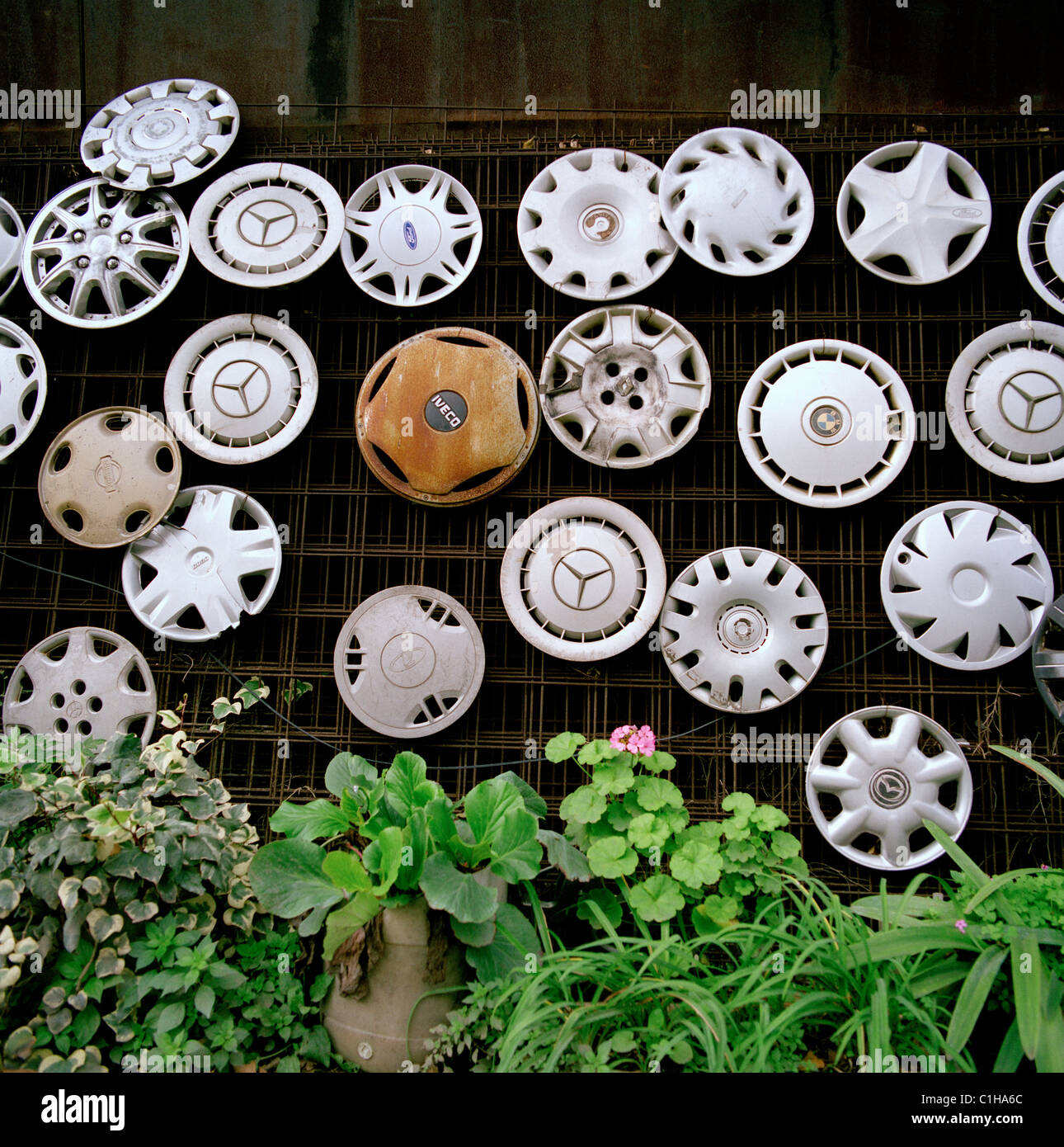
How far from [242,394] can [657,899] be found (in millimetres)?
2817

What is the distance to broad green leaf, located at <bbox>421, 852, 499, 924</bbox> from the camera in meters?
2.29

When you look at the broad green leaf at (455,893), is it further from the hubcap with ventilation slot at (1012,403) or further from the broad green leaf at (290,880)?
the hubcap with ventilation slot at (1012,403)

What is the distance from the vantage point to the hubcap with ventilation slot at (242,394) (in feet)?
12.4

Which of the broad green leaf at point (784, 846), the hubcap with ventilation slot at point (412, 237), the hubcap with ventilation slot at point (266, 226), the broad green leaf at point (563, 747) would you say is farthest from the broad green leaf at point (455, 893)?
the hubcap with ventilation slot at point (266, 226)

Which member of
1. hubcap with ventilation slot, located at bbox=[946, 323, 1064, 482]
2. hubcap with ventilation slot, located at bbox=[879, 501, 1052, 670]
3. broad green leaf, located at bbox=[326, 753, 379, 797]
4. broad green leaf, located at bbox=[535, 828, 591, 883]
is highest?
hubcap with ventilation slot, located at bbox=[946, 323, 1064, 482]

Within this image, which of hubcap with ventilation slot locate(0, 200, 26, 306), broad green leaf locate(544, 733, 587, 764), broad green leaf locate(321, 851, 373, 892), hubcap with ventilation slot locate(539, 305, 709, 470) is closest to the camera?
broad green leaf locate(321, 851, 373, 892)

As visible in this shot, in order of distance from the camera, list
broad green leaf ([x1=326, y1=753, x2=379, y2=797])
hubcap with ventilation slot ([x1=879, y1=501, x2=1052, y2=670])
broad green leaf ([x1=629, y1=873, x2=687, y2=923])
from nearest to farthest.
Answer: broad green leaf ([x1=629, y1=873, x2=687, y2=923])
broad green leaf ([x1=326, y1=753, x2=379, y2=797])
hubcap with ventilation slot ([x1=879, y1=501, x2=1052, y2=670])

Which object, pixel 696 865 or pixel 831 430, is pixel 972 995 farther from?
pixel 831 430

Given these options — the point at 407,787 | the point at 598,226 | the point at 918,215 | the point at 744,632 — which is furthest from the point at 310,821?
the point at 918,215

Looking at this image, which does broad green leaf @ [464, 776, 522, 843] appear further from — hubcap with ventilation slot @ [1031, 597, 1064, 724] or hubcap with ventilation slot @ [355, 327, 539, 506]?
hubcap with ventilation slot @ [1031, 597, 1064, 724]

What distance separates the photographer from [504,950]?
8.14 ft

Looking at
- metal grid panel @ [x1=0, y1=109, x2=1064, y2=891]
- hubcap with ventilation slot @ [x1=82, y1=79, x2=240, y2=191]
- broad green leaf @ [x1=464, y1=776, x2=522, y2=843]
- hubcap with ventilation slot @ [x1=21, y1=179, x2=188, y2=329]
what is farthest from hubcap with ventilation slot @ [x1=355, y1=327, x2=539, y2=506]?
broad green leaf @ [x1=464, y1=776, x2=522, y2=843]

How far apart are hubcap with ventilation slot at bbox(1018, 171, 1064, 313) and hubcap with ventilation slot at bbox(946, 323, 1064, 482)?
186mm

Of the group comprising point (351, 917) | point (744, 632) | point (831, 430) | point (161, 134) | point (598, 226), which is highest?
point (161, 134)
